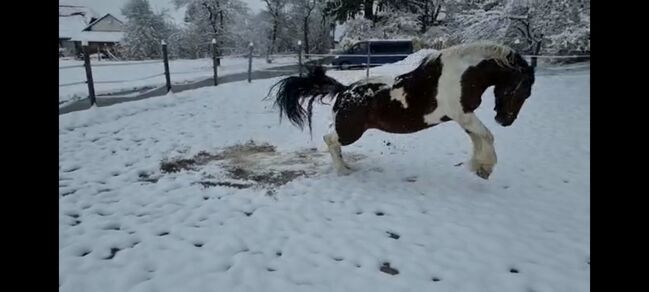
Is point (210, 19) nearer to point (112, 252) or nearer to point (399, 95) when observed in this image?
point (399, 95)

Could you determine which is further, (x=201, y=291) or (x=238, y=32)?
(x=238, y=32)

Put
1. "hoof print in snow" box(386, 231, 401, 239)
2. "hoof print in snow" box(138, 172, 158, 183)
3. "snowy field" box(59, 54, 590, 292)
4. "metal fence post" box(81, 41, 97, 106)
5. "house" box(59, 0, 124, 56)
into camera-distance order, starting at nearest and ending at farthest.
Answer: "snowy field" box(59, 54, 590, 292) → "hoof print in snow" box(386, 231, 401, 239) → "hoof print in snow" box(138, 172, 158, 183) → "metal fence post" box(81, 41, 97, 106) → "house" box(59, 0, 124, 56)

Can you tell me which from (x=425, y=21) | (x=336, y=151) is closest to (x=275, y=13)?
(x=425, y=21)

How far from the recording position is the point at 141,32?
2528 centimetres

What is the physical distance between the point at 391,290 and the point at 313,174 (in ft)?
6.47

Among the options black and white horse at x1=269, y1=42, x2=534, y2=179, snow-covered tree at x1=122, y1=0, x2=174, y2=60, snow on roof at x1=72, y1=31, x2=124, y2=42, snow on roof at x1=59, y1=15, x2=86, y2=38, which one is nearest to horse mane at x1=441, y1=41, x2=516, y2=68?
black and white horse at x1=269, y1=42, x2=534, y2=179

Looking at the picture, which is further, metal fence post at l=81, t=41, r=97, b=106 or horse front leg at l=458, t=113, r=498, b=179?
metal fence post at l=81, t=41, r=97, b=106

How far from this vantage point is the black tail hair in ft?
12.8

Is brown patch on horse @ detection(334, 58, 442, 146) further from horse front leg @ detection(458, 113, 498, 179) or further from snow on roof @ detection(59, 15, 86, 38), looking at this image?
snow on roof @ detection(59, 15, 86, 38)

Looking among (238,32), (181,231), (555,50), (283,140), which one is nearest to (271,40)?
(238,32)

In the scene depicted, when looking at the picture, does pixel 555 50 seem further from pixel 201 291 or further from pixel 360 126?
pixel 201 291

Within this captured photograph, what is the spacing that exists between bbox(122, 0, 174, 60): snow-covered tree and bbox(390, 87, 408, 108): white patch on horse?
25.2m

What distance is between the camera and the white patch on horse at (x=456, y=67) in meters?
3.28
